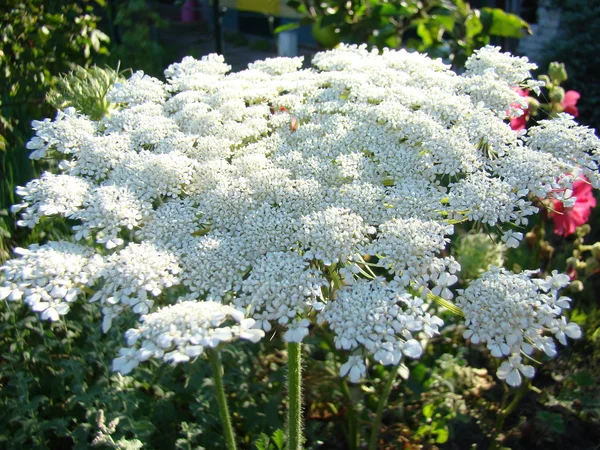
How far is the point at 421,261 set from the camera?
4.93 feet

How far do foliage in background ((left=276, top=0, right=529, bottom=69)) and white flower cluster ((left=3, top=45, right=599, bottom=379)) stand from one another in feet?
6.55

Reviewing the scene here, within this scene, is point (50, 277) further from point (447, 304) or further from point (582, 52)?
point (582, 52)

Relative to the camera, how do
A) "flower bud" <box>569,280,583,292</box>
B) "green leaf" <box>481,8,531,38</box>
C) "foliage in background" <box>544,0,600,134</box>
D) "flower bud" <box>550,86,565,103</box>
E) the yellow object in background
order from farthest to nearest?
"foliage in background" <box>544,0,600,134</box> → the yellow object in background → "green leaf" <box>481,8,531,38</box> → "flower bud" <box>550,86,565,103</box> → "flower bud" <box>569,280,583,292</box>

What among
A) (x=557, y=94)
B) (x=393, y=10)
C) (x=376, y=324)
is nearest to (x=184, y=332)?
(x=376, y=324)

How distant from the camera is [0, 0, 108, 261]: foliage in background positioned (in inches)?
110

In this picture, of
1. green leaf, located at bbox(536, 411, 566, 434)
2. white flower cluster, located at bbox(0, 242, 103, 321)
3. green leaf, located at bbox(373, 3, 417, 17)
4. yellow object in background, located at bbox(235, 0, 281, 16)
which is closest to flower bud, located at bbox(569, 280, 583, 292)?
green leaf, located at bbox(536, 411, 566, 434)

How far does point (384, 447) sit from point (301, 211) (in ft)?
4.79

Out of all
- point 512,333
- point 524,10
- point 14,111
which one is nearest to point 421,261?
point 512,333

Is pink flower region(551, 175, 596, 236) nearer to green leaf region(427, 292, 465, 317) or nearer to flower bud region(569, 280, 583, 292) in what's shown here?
flower bud region(569, 280, 583, 292)

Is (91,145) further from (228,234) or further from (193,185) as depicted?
(228,234)

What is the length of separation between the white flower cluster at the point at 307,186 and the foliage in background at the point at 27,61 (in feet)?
2.71

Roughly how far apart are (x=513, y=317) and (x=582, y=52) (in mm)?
6104

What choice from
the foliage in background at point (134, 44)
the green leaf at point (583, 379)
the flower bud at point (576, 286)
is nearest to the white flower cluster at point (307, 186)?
the flower bud at point (576, 286)

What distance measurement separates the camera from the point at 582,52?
650cm
